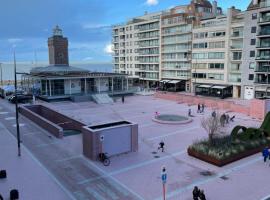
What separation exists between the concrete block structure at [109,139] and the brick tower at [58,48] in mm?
48007

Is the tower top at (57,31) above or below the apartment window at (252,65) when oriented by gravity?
above

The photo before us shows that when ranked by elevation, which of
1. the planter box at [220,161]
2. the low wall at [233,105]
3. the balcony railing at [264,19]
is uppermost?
the balcony railing at [264,19]

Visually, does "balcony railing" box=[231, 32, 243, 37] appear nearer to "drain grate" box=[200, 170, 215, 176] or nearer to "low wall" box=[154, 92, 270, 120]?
"low wall" box=[154, 92, 270, 120]

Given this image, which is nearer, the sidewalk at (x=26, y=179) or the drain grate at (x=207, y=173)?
the sidewalk at (x=26, y=179)

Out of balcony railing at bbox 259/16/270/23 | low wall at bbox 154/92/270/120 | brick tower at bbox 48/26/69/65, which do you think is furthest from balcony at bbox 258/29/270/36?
brick tower at bbox 48/26/69/65

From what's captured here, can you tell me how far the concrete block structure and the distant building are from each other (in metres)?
30.1

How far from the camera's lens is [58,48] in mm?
64812

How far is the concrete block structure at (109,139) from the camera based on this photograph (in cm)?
2034

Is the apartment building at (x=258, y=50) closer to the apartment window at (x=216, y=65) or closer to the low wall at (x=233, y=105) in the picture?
the apartment window at (x=216, y=65)

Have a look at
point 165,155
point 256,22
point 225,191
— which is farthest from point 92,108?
point 256,22

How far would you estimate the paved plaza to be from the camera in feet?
51.1

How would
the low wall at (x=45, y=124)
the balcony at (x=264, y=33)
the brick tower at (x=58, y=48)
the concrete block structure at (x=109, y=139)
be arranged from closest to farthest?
1. the concrete block structure at (x=109, y=139)
2. the low wall at (x=45, y=124)
3. the balcony at (x=264, y=33)
4. the brick tower at (x=58, y=48)

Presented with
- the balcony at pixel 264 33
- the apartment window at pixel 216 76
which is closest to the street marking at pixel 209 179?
the balcony at pixel 264 33

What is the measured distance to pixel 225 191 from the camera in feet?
51.3
